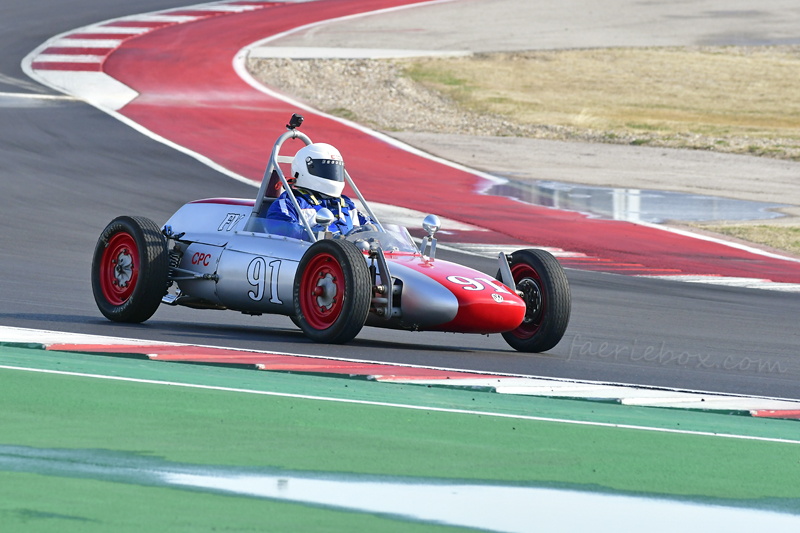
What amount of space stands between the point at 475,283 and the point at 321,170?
5.38ft

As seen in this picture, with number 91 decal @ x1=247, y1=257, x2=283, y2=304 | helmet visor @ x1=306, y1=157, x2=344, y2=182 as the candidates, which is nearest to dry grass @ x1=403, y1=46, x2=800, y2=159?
helmet visor @ x1=306, y1=157, x2=344, y2=182

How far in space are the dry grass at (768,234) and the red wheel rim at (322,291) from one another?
9891mm

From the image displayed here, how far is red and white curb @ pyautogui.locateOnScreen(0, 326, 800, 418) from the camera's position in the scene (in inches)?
277

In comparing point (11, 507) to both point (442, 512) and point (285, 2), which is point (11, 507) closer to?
point (442, 512)

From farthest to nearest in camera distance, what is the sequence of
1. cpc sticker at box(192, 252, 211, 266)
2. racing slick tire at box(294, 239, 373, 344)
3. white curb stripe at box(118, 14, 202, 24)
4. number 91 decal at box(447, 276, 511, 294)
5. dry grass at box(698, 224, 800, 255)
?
white curb stripe at box(118, 14, 202, 24), dry grass at box(698, 224, 800, 255), cpc sticker at box(192, 252, 211, 266), number 91 decal at box(447, 276, 511, 294), racing slick tire at box(294, 239, 373, 344)

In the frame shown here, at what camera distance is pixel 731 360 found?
937cm

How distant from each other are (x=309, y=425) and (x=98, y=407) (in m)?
0.93

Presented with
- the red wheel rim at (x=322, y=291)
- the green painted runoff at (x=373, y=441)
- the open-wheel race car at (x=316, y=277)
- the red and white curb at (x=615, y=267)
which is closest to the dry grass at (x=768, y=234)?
the red and white curb at (x=615, y=267)

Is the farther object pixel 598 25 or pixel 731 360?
pixel 598 25

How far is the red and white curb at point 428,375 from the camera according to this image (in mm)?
7027

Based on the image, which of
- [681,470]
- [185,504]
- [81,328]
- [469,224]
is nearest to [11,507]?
[185,504]

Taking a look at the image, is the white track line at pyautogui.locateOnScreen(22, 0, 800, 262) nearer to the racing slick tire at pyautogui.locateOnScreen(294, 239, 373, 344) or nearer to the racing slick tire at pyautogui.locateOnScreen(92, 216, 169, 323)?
the racing slick tire at pyautogui.locateOnScreen(92, 216, 169, 323)

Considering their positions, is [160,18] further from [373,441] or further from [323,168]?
[373,441]

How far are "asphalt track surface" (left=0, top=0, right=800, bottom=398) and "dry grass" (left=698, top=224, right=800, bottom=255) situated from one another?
3.63 meters
